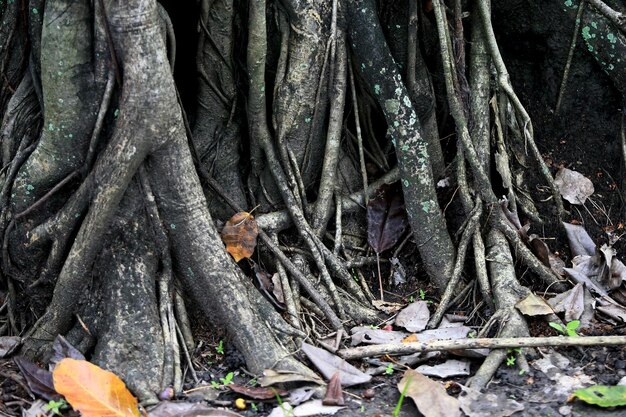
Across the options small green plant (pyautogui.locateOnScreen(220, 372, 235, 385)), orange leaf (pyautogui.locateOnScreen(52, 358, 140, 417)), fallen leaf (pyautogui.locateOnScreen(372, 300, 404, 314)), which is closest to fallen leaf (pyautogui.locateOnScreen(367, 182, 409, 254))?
fallen leaf (pyautogui.locateOnScreen(372, 300, 404, 314))

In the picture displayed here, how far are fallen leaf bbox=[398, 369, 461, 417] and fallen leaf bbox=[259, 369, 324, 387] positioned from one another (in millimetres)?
407

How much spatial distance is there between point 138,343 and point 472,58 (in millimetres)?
2492

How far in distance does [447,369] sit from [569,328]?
635 millimetres

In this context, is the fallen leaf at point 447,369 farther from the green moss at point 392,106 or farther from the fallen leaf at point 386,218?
the green moss at point 392,106

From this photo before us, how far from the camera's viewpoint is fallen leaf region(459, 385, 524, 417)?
3.45 m

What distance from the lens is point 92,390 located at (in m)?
3.42

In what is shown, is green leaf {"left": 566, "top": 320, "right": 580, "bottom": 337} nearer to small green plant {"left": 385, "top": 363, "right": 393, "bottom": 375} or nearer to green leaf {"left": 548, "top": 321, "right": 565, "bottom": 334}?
green leaf {"left": 548, "top": 321, "right": 565, "bottom": 334}

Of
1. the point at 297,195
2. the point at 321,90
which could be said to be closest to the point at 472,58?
the point at 321,90

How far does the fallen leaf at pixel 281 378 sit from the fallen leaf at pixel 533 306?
1.11 metres

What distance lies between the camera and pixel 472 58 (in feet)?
15.5

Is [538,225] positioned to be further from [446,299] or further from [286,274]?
[286,274]

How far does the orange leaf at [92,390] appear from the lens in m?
3.37

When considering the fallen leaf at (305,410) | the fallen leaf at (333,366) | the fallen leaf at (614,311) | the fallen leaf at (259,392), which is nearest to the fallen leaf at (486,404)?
the fallen leaf at (333,366)

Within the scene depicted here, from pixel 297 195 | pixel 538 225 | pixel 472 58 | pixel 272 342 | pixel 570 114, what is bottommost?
pixel 272 342
